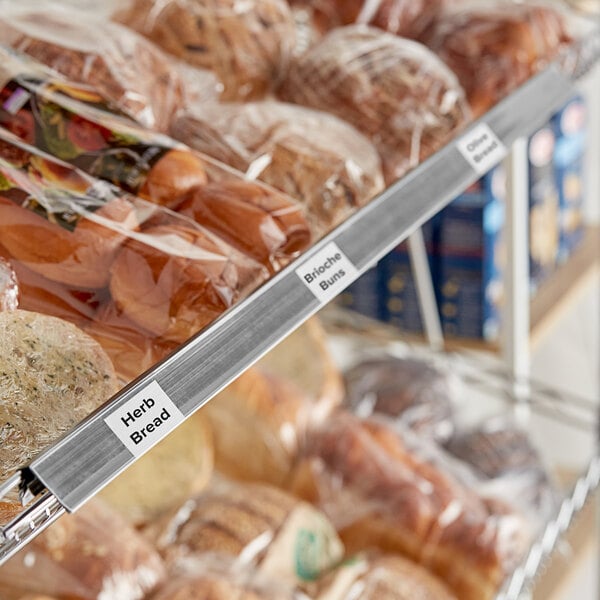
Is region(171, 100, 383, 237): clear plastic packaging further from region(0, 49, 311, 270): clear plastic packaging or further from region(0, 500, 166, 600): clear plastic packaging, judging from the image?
region(0, 500, 166, 600): clear plastic packaging

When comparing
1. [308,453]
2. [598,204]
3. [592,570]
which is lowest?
[592,570]

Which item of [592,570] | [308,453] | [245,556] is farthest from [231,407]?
[592,570]

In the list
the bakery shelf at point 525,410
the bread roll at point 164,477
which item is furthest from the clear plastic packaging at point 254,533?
the bakery shelf at point 525,410

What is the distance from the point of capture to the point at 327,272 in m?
0.57

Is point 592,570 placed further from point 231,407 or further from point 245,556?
point 245,556

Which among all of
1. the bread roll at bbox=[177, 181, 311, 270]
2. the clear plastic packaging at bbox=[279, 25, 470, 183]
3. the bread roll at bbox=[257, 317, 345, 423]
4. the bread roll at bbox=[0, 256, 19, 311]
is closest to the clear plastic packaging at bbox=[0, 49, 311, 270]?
the bread roll at bbox=[177, 181, 311, 270]

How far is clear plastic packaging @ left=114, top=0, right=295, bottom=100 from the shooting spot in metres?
0.85

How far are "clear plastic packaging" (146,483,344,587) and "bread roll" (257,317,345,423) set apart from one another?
0.25m

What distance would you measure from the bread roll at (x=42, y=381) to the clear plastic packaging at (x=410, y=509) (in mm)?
717

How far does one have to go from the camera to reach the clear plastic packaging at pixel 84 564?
80 cm

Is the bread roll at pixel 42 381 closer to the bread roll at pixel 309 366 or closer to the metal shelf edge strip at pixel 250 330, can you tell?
the metal shelf edge strip at pixel 250 330

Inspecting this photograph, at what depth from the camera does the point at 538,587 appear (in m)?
1.32

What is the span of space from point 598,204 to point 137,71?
1.89 metres

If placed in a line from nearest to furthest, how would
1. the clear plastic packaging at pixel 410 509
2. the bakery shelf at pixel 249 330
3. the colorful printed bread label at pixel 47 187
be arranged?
the bakery shelf at pixel 249 330, the colorful printed bread label at pixel 47 187, the clear plastic packaging at pixel 410 509
